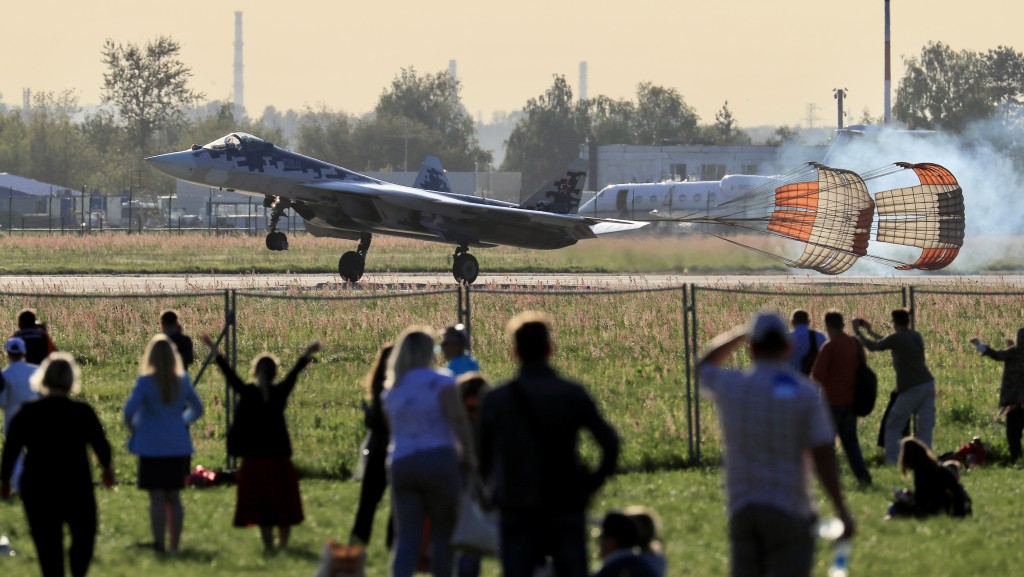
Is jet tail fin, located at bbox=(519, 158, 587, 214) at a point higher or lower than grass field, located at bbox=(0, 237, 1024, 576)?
higher

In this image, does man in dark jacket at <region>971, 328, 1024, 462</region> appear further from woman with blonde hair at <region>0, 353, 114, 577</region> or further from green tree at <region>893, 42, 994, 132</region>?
green tree at <region>893, 42, 994, 132</region>

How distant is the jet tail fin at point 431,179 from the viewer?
1730 inches

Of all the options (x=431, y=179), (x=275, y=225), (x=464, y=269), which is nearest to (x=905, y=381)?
(x=275, y=225)

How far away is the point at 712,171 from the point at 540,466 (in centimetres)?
10153

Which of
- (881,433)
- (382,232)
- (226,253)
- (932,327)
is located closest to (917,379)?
(881,433)

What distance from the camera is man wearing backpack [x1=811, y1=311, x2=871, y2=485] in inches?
533

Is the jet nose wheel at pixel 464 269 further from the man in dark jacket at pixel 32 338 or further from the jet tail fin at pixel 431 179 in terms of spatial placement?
the man in dark jacket at pixel 32 338

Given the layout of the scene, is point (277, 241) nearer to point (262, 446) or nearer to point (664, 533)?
point (664, 533)

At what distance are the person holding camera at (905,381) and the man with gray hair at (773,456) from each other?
7444 mm

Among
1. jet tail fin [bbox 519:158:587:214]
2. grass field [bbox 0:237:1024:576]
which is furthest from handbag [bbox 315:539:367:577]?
jet tail fin [bbox 519:158:587:214]

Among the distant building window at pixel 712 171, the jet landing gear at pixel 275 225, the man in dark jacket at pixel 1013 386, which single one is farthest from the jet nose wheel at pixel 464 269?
the distant building window at pixel 712 171

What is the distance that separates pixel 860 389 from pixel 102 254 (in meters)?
43.8

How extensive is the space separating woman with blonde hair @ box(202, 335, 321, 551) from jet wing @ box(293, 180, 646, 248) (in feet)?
91.8

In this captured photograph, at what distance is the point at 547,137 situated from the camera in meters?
150
